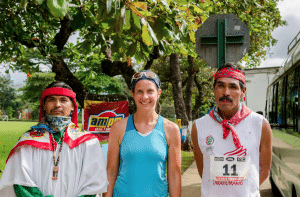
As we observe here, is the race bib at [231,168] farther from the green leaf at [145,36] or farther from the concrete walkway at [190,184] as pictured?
the concrete walkway at [190,184]

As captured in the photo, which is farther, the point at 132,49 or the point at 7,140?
the point at 7,140

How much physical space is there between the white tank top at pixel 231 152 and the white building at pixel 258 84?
34.8ft

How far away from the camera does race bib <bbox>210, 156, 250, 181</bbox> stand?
2.42 metres

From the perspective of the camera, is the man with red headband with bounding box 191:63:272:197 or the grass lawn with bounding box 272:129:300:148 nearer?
the man with red headband with bounding box 191:63:272:197

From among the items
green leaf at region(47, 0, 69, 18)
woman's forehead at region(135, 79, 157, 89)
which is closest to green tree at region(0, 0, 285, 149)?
green leaf at region(47, 0, 69, 18)

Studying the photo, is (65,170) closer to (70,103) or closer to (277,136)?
(70,103)

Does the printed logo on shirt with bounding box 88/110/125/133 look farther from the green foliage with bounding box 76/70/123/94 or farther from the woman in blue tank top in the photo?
the green foliage with bounding box 76/70/123/94

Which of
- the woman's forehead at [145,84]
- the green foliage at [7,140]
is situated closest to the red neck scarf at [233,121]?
the woman's forehead at [145,84]

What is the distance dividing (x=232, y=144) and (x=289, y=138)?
2.33 m

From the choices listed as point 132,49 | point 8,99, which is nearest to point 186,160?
point 132,49

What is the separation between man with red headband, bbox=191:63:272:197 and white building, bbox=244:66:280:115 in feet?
34.6

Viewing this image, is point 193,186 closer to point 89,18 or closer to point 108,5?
point 89,18

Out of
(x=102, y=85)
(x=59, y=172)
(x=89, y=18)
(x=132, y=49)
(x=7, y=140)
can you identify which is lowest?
(x=7, y=140)

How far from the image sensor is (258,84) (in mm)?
12703
